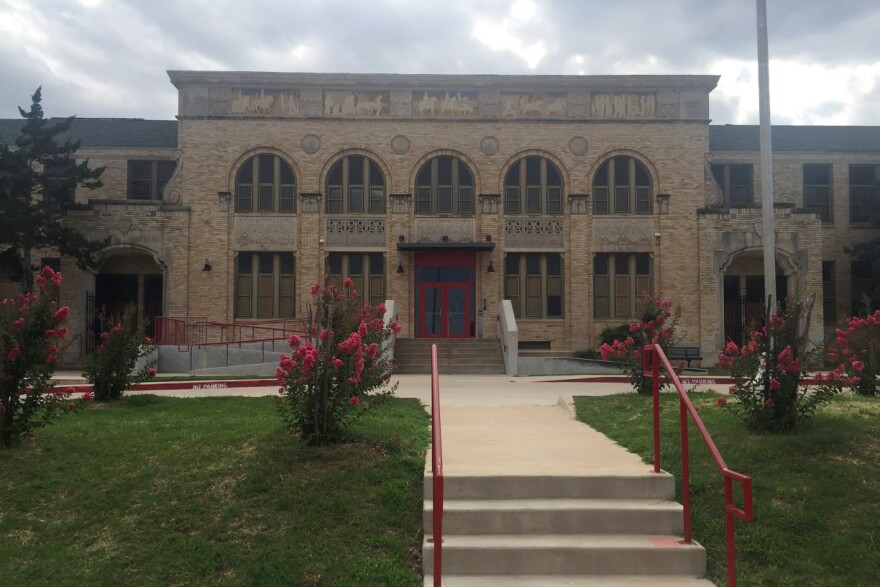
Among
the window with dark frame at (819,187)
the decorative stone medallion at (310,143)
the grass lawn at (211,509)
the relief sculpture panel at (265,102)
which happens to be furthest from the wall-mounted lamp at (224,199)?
the window with dark frame at (819,187)

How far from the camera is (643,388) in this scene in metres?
13.4

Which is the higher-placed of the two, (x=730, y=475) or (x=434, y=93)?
(x=434, y=93)

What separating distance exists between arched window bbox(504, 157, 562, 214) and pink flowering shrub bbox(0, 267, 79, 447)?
856 inches

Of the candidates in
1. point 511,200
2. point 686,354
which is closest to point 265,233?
point 511,200

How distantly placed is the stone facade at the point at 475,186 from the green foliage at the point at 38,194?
1781 mm

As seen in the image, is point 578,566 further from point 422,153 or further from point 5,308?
point 422,153

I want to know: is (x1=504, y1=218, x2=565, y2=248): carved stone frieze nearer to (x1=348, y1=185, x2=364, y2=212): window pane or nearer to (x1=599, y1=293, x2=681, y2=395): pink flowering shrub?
(x1=348, y1=185, x2=364, y2=212): window pane

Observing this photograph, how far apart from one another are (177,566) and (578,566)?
10.2ft

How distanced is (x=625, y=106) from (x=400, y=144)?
28.4 feet

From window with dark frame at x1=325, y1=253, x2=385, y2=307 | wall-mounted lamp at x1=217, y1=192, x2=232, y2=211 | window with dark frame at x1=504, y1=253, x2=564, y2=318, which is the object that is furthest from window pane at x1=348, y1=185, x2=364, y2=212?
window with dark frame at x1=504, y1=253, x2=564, y2=318

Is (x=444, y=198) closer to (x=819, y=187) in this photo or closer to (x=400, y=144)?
(x=400, y=144)

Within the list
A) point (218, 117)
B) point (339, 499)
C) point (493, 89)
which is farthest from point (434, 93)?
point (339, 499)

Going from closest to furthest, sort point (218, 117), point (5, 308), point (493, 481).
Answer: point (493, 481), point (5, 308), point (218, 117)

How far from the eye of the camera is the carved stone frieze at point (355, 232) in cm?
2895
